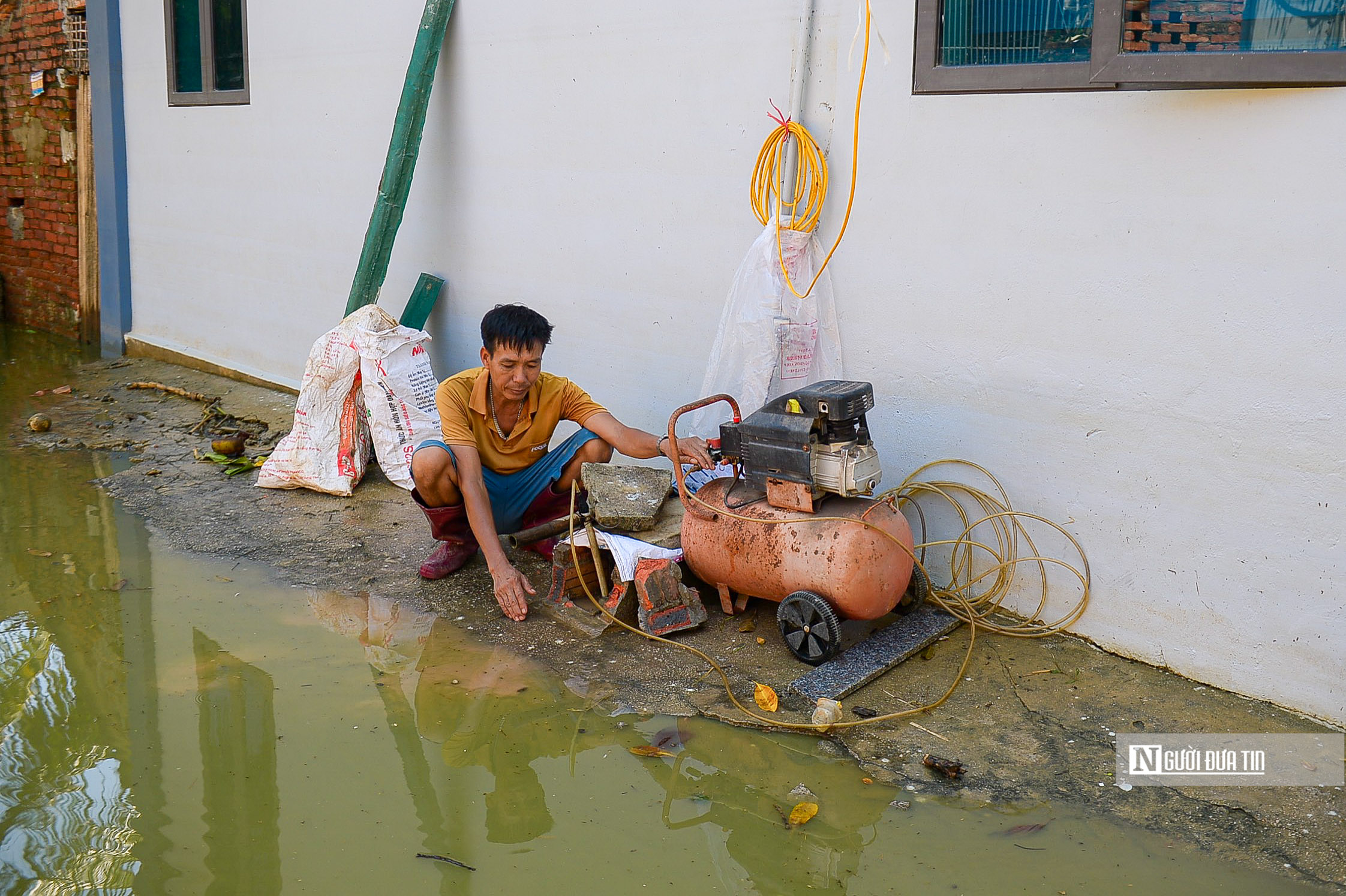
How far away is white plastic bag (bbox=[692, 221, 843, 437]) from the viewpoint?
3.91 metres

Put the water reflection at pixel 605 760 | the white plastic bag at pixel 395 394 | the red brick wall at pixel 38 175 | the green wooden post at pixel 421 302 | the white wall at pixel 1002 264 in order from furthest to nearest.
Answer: the red brick wall at pixel 38 175
the green wooden post at pixel 421 302
the white plastic bag at pixel 395 394
the white wall at pixel 1002 264
the water reflection at pixel 605 760

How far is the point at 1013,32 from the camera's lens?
335 centimetres

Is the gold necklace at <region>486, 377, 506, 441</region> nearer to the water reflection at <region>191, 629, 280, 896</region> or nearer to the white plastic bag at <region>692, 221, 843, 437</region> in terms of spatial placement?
the white plastic bag at <region>692, 221, 843, 437</region>

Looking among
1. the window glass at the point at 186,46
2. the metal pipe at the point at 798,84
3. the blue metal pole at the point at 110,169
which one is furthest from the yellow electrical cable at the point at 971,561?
the blue metal pole at the point at 110,169

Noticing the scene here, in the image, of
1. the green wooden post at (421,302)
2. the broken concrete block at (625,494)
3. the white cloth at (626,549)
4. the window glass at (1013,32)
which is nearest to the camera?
the window glass at (1013,32)

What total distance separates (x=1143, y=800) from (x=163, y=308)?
7.21 metres

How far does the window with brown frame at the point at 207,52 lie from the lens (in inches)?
263

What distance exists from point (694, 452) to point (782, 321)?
68 cm

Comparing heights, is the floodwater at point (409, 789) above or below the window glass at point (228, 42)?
below

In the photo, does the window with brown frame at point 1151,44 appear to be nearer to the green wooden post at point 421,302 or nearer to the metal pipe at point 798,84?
the metal pipe at point 798,84

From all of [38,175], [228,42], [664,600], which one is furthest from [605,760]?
[38,175]

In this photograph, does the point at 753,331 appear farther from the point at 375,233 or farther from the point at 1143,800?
the point at 375,233

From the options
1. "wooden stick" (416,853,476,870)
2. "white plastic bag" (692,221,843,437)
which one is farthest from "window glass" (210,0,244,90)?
"wooden stick" (416,853,476,870)

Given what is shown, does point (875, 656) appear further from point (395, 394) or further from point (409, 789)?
point (395, 394)
